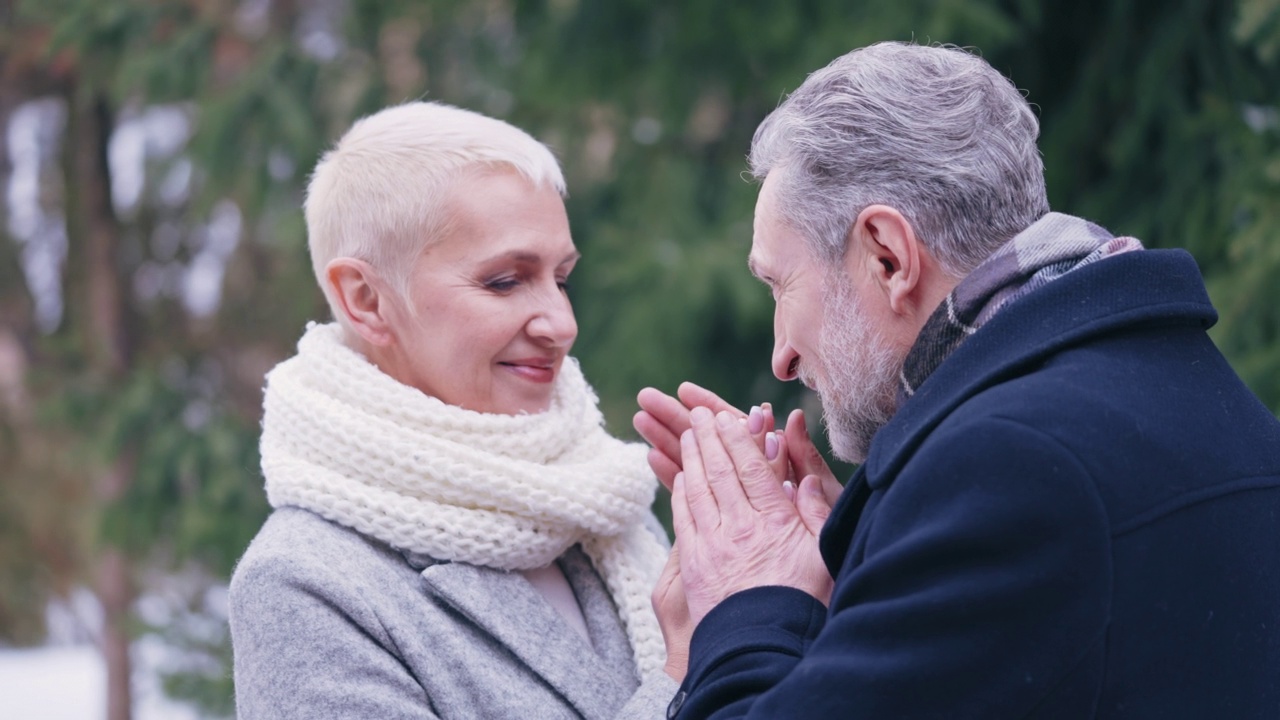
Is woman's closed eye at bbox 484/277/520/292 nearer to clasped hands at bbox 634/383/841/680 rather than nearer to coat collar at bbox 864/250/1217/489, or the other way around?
clasped hands at bbox 634/383/841/680

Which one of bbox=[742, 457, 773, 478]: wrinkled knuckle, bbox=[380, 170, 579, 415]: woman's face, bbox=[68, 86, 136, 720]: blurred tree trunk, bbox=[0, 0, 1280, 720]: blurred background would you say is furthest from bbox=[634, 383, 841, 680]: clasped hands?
bbox=[68, 86, 136, 720]: blurred tree trunk

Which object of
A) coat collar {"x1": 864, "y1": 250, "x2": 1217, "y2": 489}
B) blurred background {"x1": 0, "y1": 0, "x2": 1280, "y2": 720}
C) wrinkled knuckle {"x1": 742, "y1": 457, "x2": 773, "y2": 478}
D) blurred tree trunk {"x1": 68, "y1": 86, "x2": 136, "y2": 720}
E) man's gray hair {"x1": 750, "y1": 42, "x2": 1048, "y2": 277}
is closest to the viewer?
coat collar {"x1": 864, "y1": 250, "x2": 1217, "y2": 489}

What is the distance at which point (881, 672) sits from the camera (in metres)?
1.37

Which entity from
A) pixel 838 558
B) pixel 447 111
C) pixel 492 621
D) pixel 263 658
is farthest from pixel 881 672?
pixel 447 111

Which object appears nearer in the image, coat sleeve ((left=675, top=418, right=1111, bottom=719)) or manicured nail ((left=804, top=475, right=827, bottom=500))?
coat sleeve ((left=675, top=418, right=1111, bottom=719))

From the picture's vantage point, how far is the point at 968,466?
1364mm

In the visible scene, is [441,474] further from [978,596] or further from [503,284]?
[978,596]

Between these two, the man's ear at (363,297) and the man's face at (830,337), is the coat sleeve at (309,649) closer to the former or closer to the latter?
the man's ear at (363,297)

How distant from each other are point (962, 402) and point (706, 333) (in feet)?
9.45

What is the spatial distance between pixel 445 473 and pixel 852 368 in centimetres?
66

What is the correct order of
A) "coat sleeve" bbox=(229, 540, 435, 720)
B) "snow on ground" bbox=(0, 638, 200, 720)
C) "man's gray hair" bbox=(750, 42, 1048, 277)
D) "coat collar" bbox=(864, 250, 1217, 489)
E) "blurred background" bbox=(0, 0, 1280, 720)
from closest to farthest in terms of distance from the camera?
1. "coat collar" bbox=(864, 250, 1217, 489)
2. "man's gray hair" bbox=(750, 42, 1048, 277)
3. "coat sleeve" bbox=(229, 540, 435, 720)
4. "blurred background" bbox=(0, 0, 1280, 720)
5. "snow on ground" bbox=(0, 638, 200, 720)

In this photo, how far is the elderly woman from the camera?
72.9 inches

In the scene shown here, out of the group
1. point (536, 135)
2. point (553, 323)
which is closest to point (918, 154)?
point (553, 323)

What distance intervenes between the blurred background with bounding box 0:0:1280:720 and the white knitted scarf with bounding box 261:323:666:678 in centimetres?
134
